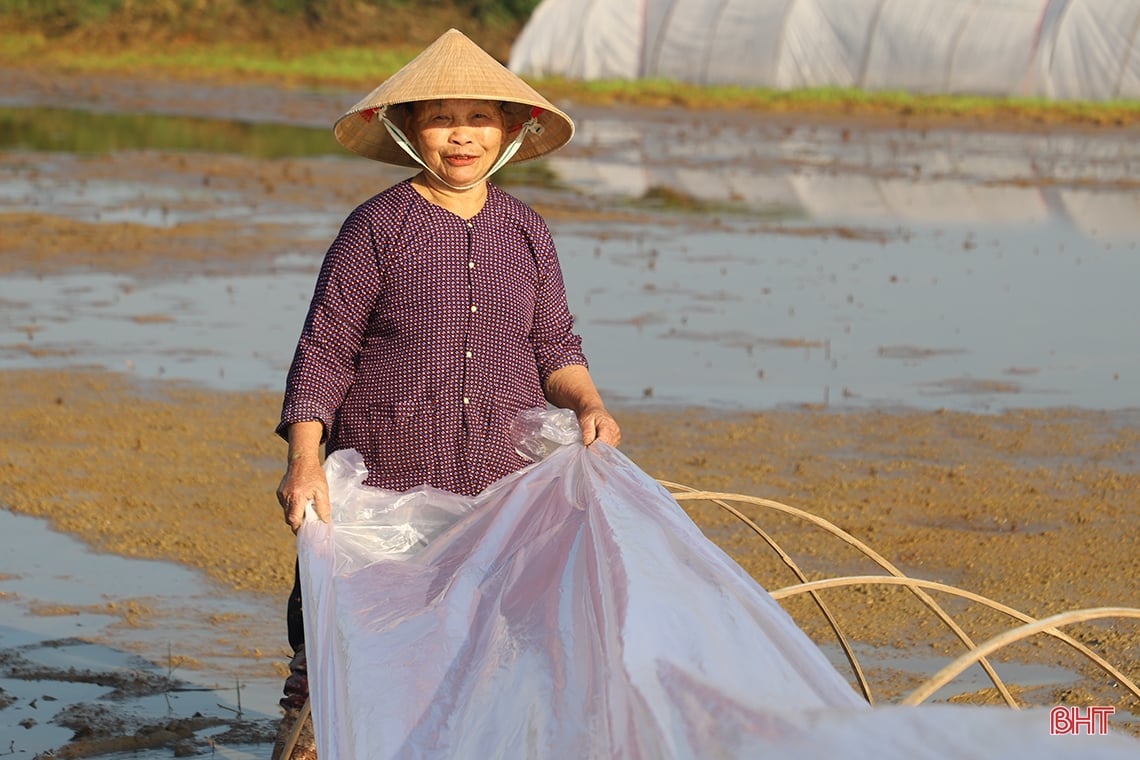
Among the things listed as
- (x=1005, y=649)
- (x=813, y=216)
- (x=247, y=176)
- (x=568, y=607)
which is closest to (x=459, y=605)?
(x=568, y=607)

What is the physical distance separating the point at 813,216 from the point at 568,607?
1354cm

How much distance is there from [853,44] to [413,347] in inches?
1028

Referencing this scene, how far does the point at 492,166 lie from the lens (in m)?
3.90

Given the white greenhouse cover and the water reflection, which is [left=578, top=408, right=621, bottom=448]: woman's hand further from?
the white greenhouse cover

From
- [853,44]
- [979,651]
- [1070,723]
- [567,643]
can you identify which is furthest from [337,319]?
[853,44]

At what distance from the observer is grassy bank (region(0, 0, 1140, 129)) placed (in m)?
29.7

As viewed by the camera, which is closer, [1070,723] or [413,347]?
[1070,723]

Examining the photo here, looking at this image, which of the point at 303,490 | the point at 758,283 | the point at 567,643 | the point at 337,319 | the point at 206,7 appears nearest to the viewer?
the point at 567,643

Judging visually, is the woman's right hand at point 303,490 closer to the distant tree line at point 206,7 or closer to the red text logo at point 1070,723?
the red text logo at point 1070,723

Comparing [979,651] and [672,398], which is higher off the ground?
[979,651]

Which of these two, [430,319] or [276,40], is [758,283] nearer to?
[430,319]

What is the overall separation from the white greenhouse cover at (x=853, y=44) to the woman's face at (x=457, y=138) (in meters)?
24.9

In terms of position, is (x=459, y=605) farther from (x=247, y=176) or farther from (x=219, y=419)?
(x=247, y=176)

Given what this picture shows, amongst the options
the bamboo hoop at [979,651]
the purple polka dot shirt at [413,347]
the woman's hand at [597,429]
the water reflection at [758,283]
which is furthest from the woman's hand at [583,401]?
the water reflection at [758,283]
